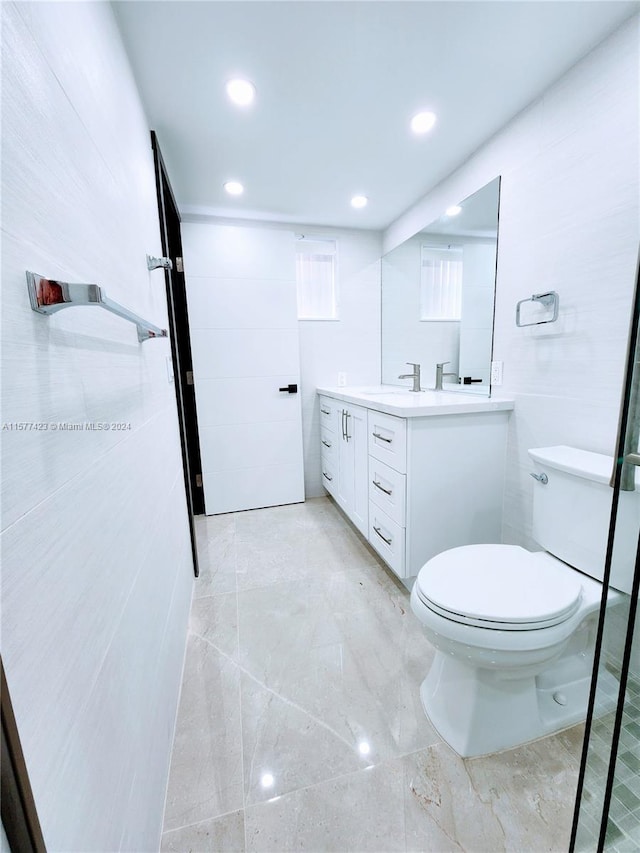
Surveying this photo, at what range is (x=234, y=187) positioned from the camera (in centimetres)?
211

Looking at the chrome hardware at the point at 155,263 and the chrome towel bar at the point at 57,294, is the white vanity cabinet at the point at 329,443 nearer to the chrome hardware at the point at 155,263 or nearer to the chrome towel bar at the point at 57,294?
the chrome hardware at the point at 155,263

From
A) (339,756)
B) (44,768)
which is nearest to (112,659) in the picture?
(44,768)

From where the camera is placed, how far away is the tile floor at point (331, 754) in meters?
0.89

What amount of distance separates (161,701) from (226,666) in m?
0.43

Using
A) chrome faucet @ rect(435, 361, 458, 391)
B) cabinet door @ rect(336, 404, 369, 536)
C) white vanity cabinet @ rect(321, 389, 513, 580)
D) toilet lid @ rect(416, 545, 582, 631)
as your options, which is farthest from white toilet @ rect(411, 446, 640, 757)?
chrome faucet @ rect(435, 361, 458, 391)

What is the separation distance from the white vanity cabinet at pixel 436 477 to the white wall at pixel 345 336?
3.70 feet

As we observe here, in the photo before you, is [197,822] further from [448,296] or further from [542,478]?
[448,296]

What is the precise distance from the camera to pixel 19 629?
1.25ft

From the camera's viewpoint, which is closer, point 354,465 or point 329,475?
point 354,465

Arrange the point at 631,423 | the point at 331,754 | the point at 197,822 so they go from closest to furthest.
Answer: the point at 631,423 < the point at 197,822 < the point at 331,754

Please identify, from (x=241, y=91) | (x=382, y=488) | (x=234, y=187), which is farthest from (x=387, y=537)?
(x=234, y=187)

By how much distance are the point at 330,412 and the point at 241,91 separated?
180cm

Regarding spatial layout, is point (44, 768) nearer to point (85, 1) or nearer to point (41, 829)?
point (41, 829)

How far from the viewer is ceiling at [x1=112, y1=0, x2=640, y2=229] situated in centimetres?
112
